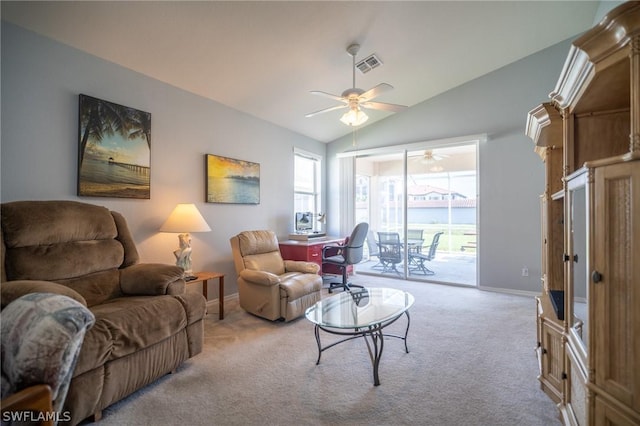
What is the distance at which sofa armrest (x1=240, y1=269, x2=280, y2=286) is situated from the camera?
9.86 feet

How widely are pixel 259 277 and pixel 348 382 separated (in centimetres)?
143

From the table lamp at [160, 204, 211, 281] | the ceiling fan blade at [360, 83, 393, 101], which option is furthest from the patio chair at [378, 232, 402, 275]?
the table lamp at [160, 204, 211, 281]

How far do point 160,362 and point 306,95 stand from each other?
3.54 m

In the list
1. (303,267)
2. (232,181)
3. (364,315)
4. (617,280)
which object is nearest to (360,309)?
(364,315)

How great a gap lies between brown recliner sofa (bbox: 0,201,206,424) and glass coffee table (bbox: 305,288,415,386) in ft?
3.22

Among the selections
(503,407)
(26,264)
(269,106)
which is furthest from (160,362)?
(269,106)

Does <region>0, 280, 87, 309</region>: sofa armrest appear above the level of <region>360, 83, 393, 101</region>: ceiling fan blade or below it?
below

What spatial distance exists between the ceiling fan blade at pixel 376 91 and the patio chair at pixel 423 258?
10.7 ft

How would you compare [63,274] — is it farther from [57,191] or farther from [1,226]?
[57,191]

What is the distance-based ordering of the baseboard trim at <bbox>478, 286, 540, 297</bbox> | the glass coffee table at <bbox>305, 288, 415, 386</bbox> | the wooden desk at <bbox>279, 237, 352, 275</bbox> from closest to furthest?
the glass coffee table at <bbox>305, 288, 415, 386</bbox>, the baseboard trim at <bbox>478, 286, 540, 297</bbox>, the wooden desk at <bbox>279, 237, 352, 275</bbox>

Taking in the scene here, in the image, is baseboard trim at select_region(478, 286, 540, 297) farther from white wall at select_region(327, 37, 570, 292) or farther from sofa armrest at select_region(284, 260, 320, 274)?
sofa armrest at select_region(284, 260, 320, 274)

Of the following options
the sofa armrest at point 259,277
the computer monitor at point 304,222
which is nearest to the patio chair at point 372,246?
the computer monitor at point 304,222

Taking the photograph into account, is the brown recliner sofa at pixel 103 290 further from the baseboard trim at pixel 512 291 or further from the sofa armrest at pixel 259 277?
the baseboard trim at pixel 512 291

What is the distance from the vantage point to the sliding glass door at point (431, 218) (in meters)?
5.19
